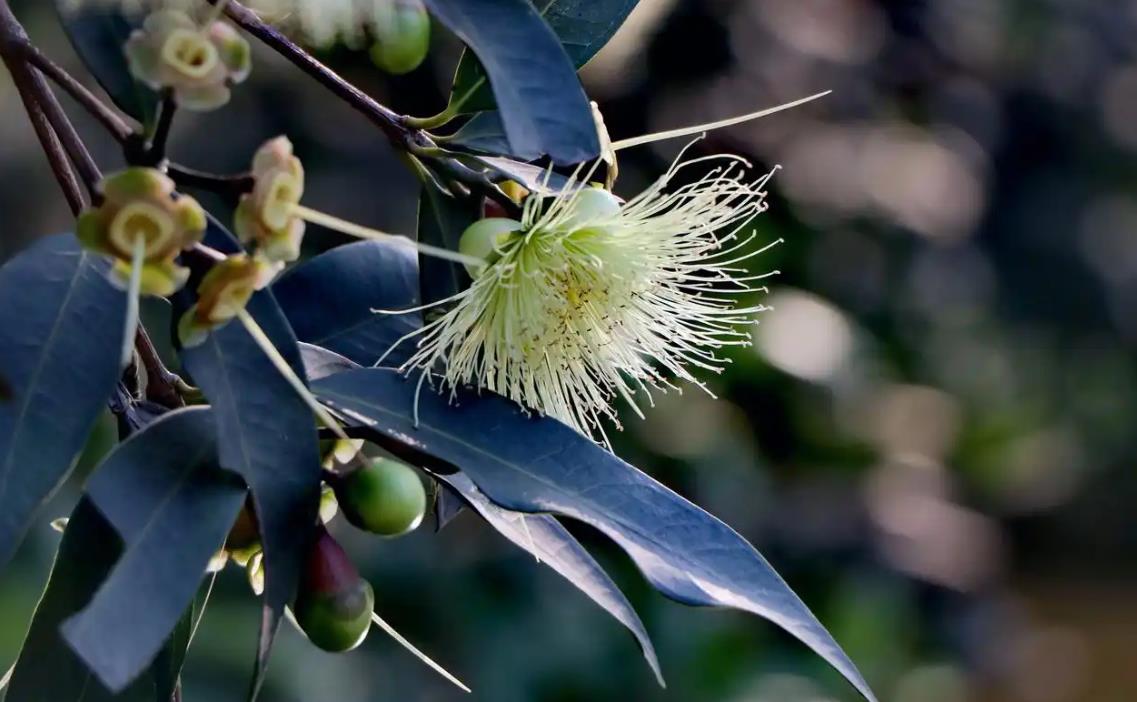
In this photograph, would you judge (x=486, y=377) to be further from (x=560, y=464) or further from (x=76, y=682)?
(x=76, y=682)

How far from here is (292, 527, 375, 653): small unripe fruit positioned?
0.60m

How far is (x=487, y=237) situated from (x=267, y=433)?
144mm

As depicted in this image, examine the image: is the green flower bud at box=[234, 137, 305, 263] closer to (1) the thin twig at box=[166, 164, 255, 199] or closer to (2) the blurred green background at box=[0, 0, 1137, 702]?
(1) the thin twig at box=[166, 164, 255, 199]

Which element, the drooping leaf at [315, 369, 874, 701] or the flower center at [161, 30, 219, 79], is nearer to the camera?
the flower center at [161, 30, 219, 79]

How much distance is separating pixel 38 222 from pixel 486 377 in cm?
186

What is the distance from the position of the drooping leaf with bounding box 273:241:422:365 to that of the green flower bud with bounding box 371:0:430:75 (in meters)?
0.12

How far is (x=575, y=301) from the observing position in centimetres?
71

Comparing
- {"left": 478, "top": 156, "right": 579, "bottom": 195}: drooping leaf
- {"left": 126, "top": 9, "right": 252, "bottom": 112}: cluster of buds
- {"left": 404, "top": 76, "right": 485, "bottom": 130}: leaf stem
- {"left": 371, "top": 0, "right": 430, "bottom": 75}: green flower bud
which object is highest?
{"left": 126, "top": 9, "right": 252, "bottom": 112}: cluster of buds

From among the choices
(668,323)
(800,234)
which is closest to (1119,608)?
(800,234)

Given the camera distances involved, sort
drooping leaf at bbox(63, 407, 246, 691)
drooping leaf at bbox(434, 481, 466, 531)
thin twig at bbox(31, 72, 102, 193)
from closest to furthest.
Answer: drooping leaf at bbox(63, 407, 246, 691)
thin twig at bbox(31, 72, 102, 193)
drooping leaf at bbox(434, 481, 466, 531)

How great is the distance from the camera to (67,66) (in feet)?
7.36

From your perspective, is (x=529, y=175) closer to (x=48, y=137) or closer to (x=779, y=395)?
(x=48, y=137)

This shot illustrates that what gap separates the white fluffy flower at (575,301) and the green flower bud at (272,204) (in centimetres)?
14

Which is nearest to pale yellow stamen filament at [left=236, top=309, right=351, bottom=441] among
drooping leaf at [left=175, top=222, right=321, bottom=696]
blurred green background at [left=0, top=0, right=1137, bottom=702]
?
drooping leaf at [left=175, top=222, right=321, bottom=696]
